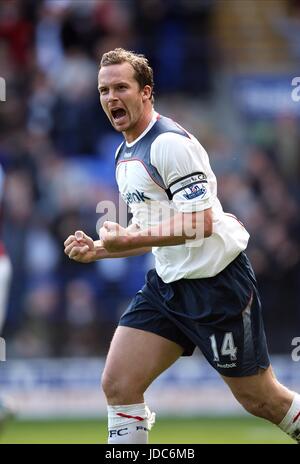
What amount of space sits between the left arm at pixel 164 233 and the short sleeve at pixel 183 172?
0.18 feet

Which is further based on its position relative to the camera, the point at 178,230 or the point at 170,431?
the point at 170,431

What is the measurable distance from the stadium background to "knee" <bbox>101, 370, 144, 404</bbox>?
5.17m

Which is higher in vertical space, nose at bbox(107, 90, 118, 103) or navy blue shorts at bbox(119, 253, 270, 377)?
nose at bbox(107, 90, 118, 103)

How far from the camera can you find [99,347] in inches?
462

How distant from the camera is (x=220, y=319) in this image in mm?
5793

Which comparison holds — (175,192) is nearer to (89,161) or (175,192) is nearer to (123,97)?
(123,97)

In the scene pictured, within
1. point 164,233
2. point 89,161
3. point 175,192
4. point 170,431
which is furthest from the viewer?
point 89,161

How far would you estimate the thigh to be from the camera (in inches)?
230

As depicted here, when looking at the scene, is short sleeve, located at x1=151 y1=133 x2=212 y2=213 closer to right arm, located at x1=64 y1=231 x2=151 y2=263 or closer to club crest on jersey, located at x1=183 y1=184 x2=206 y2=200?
club crest on jersey, located at x1=183 y1=184 x2=206 y2=200

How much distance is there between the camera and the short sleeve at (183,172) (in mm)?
5535

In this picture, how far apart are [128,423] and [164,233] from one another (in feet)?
3.72

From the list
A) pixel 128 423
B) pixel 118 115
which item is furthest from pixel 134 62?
pixel 128 423

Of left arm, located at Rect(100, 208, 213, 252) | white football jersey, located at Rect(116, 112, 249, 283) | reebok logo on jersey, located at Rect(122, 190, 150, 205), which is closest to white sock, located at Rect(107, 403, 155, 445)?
white football jersey, located at Rect(116, 112, 249, 283)
